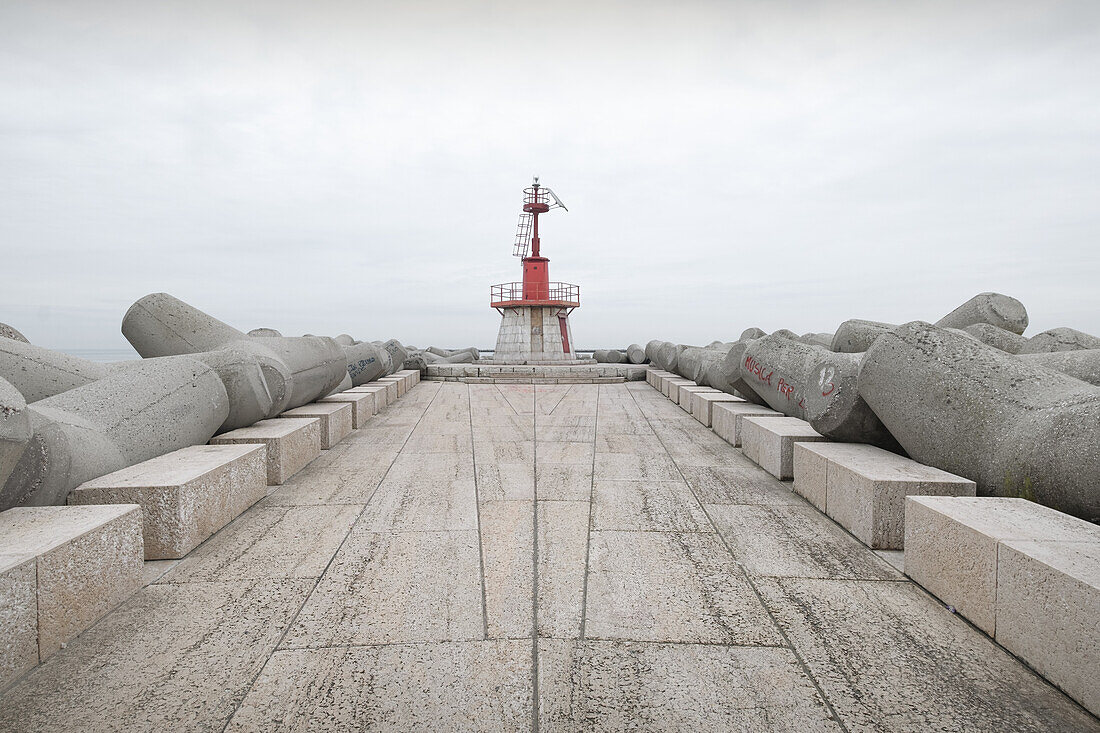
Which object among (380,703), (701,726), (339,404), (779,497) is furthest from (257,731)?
(339,404)

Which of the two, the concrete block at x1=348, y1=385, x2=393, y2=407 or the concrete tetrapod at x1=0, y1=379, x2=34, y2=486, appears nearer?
the concrete tetrapod at x1=0, y1=379, x2=34, y2=486

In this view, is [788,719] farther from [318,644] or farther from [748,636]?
[318,644]

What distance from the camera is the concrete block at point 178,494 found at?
3.54 metres

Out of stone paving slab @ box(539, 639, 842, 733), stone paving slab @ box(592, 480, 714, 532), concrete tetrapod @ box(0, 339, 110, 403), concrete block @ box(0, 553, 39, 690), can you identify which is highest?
concrete tetrapod @ box(0, 339, 110, 403)

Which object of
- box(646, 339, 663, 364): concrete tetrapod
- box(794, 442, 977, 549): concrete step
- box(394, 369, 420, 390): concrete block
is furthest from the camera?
box(646, 339, 663, 364): concrete tetrapod

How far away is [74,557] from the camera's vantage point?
270 centimetres

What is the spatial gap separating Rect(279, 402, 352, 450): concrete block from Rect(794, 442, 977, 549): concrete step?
518 centimetres

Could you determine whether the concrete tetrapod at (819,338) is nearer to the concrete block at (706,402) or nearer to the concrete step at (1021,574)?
the concrete block at (706,402)

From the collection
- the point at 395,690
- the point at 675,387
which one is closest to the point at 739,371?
the point at 675,387

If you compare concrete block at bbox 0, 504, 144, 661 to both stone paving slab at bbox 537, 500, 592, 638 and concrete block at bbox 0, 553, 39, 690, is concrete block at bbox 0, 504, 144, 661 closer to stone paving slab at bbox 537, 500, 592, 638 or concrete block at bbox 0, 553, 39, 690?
concrete block at bbox 0, 553, 39, 690

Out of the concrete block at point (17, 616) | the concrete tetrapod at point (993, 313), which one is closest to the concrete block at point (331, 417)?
the concrete block at point (17, 616)

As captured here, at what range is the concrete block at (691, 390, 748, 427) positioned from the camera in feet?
28.8

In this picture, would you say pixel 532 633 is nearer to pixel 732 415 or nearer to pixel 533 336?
pixel 732 415

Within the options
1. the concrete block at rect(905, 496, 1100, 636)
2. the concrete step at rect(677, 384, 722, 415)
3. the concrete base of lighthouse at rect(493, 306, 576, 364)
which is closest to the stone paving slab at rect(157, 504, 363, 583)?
the concrete block at rect(905, 496, 1100, 636)
